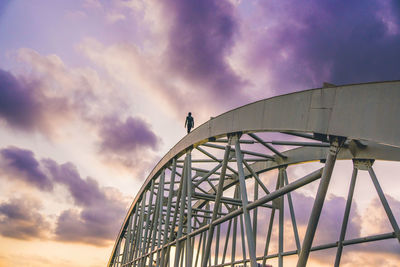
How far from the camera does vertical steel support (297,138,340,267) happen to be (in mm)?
7400

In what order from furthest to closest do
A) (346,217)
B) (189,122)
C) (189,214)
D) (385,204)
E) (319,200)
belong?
1. (189,122)
2. (189,214)
3. (346,217)
4. (385,204)
5. (319,200)

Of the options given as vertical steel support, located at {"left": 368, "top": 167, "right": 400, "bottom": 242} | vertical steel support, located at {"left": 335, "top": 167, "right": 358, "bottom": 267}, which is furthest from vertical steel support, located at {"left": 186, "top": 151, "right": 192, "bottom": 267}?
vertical steel support, located at {"left": 368, "top": 167, "right": 400, "bottom": 242}

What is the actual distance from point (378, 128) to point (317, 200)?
1.93 m

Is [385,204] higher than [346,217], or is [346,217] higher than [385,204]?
[385,204]

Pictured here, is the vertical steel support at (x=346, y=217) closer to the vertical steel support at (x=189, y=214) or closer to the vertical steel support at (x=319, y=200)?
the vertical steel support at (x=189, y=214)

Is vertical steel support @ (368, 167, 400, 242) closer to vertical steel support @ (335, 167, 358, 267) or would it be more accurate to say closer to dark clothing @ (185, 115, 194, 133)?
vertical steel support @ (335, 167, 358, 267)

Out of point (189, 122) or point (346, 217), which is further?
point (189, 122)

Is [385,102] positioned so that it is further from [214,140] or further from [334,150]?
[214,140]

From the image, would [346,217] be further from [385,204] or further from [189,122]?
[189,122]

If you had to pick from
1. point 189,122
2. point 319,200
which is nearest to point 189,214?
point 189,122

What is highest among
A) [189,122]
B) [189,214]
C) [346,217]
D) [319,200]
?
[189,122]

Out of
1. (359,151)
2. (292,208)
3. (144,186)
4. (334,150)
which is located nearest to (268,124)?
(334,150)

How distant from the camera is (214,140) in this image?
51.0 ft

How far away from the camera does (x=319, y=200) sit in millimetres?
7488
